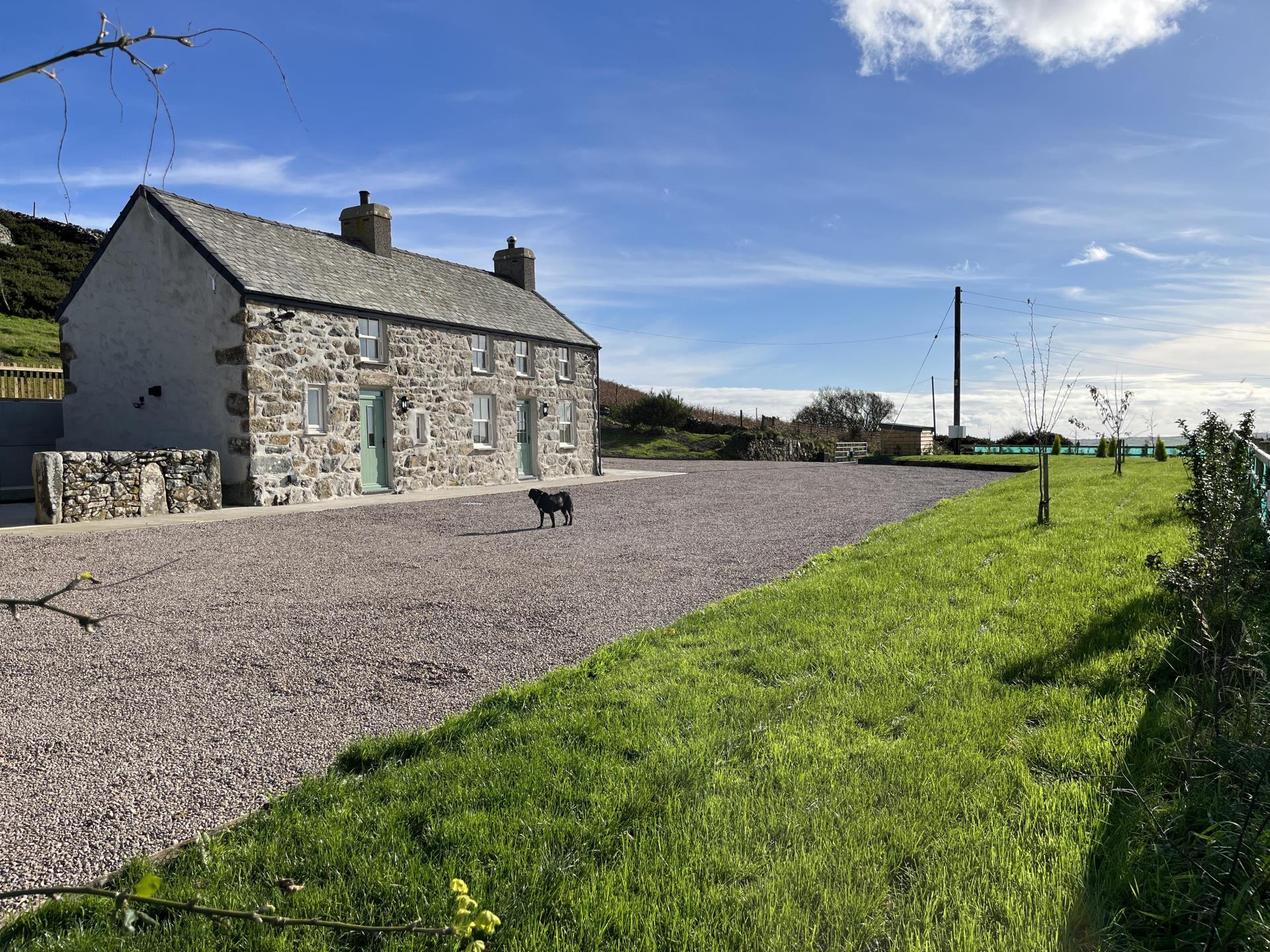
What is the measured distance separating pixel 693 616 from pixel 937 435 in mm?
41643

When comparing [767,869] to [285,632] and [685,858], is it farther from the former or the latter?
[285,632]

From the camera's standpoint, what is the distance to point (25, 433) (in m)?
20.6

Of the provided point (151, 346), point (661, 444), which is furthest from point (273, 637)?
point (661, 444)

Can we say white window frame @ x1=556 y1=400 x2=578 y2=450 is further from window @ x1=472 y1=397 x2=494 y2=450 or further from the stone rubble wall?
the stone rubble wall

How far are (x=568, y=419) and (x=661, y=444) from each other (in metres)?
17.3

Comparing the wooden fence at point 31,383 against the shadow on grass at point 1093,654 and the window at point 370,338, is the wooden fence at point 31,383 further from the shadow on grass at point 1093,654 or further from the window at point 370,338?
the shadow on grass at point 1093,654

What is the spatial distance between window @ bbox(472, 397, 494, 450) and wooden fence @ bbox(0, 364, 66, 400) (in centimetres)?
1047

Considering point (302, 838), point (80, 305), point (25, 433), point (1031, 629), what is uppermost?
point (80, 305)

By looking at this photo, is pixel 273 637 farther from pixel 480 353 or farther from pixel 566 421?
pixel 566 421

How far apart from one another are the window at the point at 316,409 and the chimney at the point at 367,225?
242 inches

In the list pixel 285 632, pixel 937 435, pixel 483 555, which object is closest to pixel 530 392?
pixel 483 555

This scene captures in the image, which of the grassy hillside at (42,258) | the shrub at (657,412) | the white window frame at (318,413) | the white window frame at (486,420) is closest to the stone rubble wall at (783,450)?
the shrub at (657,412)

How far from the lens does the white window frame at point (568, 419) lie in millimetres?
26906

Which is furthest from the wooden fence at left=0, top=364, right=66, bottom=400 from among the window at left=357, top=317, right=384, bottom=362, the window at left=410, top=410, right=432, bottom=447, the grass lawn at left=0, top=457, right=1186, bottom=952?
the grass lawn at left=0, top=457, right=1186, bottom=952
